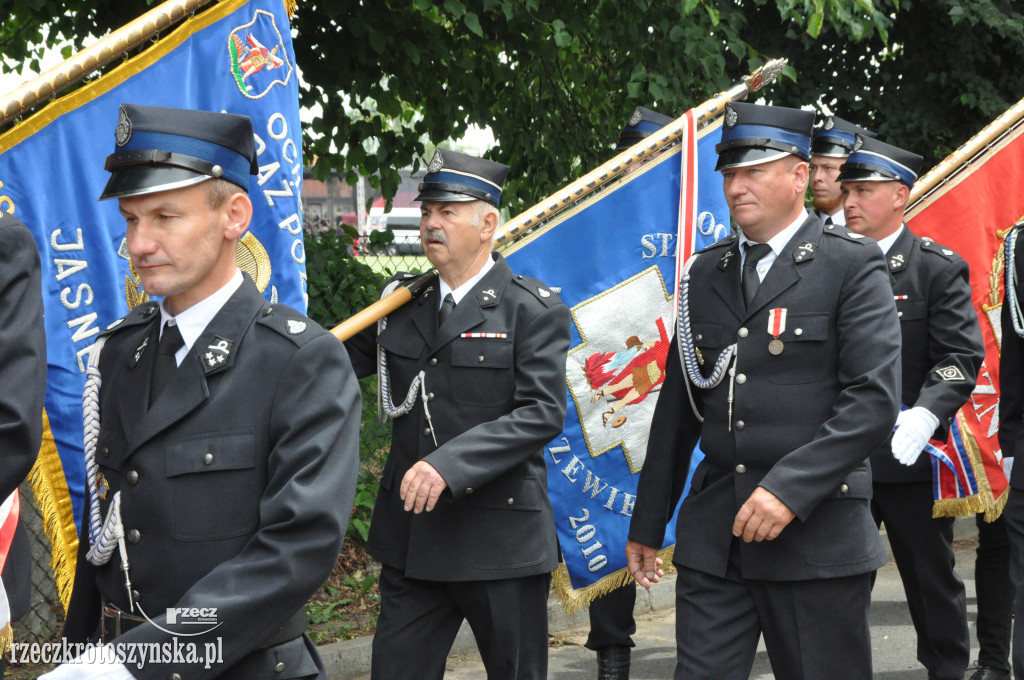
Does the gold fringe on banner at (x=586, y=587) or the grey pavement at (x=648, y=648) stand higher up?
the gold fringe on banner at (x=586, y=587)

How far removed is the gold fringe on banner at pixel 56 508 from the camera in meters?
3.40

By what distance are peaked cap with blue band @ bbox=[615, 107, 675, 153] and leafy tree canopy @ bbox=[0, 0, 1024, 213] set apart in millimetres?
612

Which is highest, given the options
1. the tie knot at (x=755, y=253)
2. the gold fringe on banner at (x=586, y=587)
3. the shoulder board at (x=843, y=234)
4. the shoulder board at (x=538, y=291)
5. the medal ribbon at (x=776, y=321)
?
the shoulder board at (x=843, y=234)

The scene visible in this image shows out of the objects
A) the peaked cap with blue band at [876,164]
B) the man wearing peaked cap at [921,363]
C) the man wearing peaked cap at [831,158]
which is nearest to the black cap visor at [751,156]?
the man wearing peaked cap at [921,363]

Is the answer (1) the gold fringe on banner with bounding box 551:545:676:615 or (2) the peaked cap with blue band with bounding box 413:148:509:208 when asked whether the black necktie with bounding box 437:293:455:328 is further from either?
(1) the gold fringe on banner with bounding box 551:545:676:615

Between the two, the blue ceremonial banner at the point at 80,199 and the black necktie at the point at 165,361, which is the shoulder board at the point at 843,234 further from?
the black necktie at the point at 165,361

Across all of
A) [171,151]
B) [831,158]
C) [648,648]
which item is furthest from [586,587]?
[171,151]

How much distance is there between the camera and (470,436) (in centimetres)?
393

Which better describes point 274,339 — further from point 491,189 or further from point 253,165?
point 491,189

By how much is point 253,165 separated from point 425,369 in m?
1.68

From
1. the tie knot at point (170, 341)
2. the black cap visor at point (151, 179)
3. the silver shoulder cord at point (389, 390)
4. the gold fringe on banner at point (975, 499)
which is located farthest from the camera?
the gold fringe on banner at point (975, 499)

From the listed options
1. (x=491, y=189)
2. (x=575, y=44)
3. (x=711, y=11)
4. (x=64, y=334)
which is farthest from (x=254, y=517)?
(x=575, y=44)

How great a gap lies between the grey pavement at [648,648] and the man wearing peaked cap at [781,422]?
6.85ft

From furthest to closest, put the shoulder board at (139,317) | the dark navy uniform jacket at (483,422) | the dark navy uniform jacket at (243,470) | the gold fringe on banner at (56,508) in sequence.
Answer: the dark navy uniform jacket at (483,422) → the gold fringe on banner at (56,508) → the shoulder board at (139,317) → the dark navy uniform jacket at (243,470)
